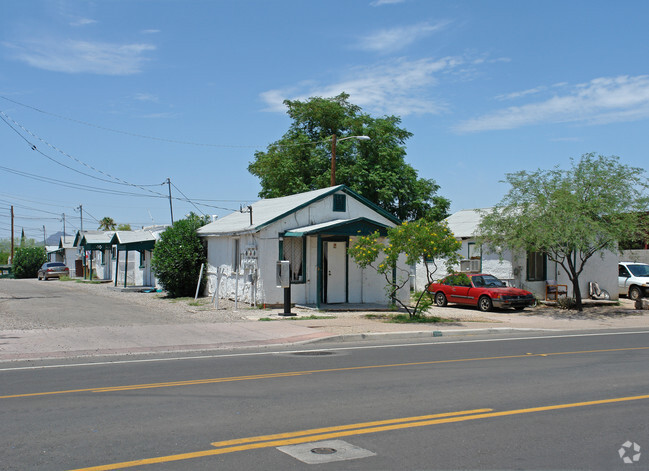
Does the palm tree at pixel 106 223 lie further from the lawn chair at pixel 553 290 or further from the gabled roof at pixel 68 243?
the lawn chair at pixel 553 290

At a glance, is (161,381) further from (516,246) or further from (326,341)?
(516,246)

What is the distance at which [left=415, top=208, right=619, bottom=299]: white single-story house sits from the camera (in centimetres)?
2628

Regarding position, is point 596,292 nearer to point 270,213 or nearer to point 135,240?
point 270,213

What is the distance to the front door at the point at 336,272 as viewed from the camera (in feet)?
74.0

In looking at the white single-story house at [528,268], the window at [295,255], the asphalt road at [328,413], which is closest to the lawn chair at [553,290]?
the white single-story house at [528,268]

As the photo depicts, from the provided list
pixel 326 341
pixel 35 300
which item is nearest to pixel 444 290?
pixel 326 341

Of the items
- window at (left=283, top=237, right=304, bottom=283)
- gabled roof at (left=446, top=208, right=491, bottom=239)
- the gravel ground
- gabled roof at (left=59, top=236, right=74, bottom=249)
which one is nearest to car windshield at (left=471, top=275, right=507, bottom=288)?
the gravel ground

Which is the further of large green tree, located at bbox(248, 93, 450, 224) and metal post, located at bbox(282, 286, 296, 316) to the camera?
large green tree, located at bbox(248, 93, 450, 224)

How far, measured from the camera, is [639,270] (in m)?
30.0

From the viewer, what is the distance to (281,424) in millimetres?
6836

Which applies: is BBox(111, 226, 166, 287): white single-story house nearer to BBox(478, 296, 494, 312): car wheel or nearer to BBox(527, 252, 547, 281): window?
BBox(478, 296, 494, 312): car wheel

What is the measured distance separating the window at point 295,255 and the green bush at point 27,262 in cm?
4682

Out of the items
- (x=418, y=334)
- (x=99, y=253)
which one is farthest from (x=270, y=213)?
(x=99, y=253)

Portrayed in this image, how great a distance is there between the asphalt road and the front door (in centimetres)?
1052
